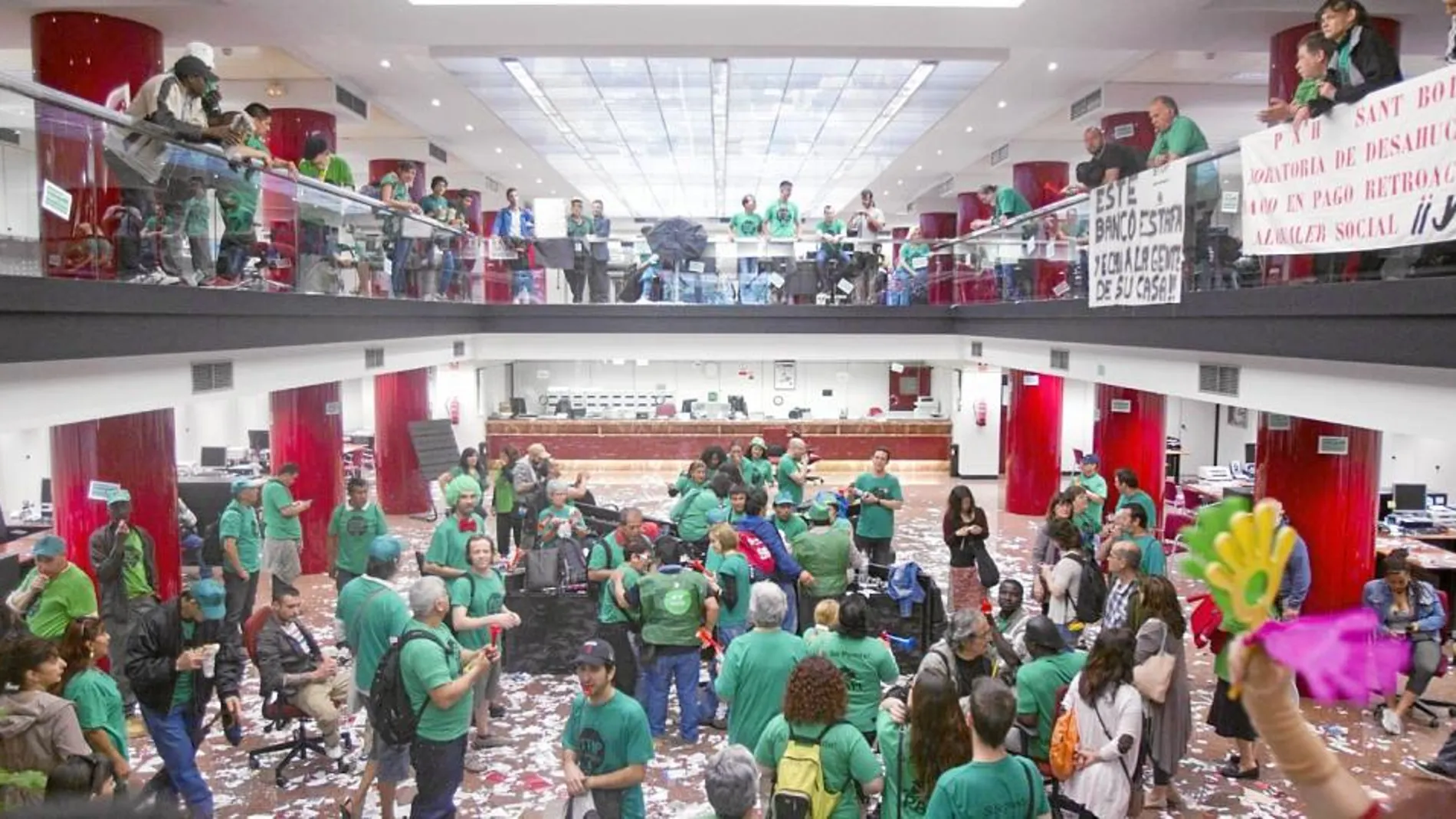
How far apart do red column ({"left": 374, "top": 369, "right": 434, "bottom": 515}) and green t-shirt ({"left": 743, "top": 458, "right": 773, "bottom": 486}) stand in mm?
8651

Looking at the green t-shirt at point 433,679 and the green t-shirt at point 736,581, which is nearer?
the green t-shirt at point 433,679

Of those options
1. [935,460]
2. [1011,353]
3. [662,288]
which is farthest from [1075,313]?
[935,460]

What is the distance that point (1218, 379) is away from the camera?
857cm

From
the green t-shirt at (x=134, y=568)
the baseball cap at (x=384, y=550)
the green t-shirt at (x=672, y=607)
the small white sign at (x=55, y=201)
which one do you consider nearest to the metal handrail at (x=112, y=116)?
the small white sign at (x=55, y=201)

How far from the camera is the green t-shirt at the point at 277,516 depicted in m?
11.4

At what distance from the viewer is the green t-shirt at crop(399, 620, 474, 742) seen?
5824 mm

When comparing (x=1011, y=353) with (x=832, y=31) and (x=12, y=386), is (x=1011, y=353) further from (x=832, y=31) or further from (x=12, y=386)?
(x=12, y=386)

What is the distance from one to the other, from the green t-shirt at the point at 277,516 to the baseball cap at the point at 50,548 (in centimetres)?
365

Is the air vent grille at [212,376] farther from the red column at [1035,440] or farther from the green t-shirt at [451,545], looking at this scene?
the red column at [1035,440]

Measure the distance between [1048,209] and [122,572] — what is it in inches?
403

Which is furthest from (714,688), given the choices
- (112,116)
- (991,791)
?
(112,116)

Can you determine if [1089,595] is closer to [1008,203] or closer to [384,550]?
[384,550]

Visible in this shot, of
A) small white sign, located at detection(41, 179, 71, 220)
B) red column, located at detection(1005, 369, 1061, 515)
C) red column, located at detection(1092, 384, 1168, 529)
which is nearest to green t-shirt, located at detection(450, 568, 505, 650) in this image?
small white sign, located at detection(41, 179, 71, 220)

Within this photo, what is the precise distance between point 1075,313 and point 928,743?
7487mm
